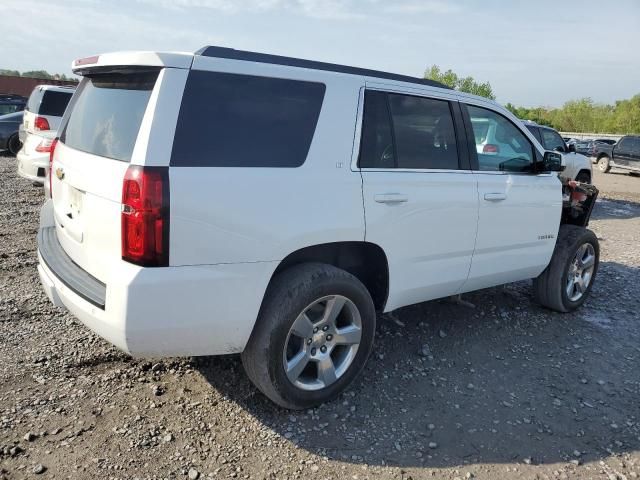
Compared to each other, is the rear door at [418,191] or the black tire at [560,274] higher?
the rear door at [418,191]

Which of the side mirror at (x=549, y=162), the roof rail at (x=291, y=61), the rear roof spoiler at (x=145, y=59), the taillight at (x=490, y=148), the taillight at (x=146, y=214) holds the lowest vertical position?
the taillight at (x=146, y=214)

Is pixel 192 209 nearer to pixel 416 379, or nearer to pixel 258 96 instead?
pixel 258 96

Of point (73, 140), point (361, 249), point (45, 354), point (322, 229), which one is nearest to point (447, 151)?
point (361, 249)

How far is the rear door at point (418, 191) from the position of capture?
331cm

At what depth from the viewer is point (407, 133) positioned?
3578 millimetres

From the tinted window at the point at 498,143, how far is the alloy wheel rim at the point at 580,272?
1.21m

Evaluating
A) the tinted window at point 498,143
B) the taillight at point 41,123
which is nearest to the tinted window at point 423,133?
the tinted window at point 498,143

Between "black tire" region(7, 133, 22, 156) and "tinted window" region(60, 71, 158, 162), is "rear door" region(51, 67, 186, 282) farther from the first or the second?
"black tire" region(7, 133, 22, 156)

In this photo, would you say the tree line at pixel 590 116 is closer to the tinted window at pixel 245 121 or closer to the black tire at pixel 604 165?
the black tire at pixel 604 165

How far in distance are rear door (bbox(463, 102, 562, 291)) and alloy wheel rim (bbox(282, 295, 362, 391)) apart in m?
1.23

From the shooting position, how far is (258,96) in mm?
2865

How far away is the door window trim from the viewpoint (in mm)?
3217

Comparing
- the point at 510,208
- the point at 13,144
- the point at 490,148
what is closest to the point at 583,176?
the point at 490,148

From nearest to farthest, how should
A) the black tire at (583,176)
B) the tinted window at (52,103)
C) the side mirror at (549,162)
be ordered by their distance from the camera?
the side mirror at (549,162)
the tinted window at (52,103)
the black tire at (583,176)
